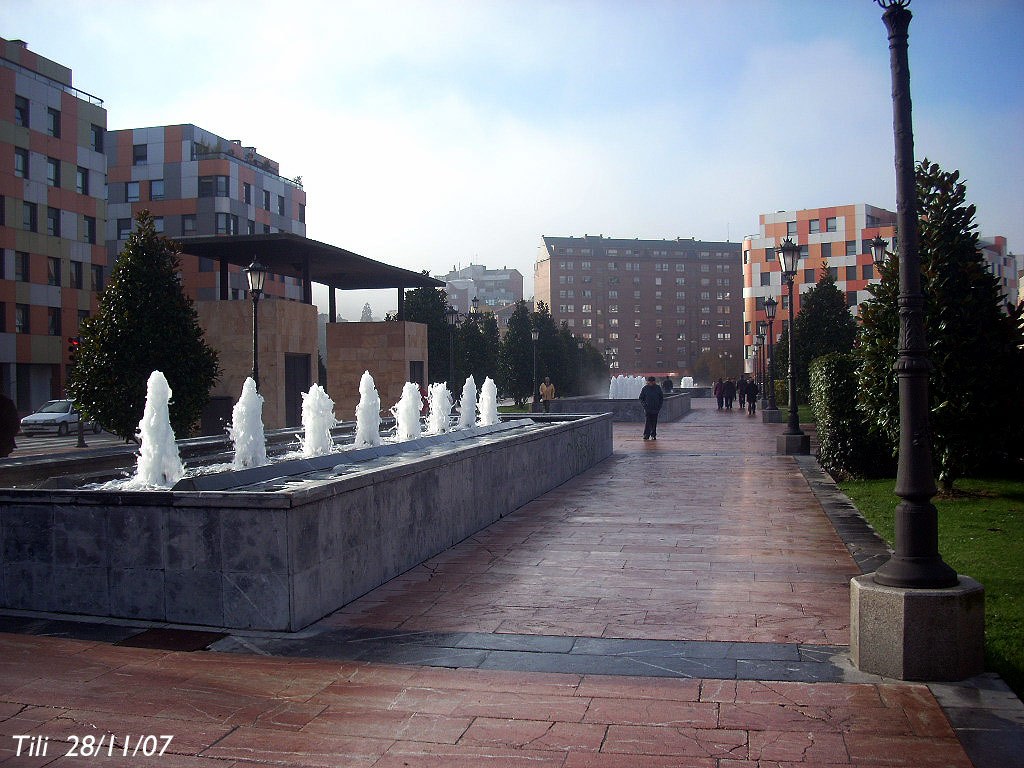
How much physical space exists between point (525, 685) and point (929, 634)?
225 centimetres

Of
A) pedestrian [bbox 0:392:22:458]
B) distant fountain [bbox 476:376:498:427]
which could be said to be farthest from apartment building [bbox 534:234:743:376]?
pedestrian [bbox 0:392:22:458]

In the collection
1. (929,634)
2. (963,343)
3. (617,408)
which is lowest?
(929,634)

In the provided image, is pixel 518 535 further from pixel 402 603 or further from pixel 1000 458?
pixel 1000 458

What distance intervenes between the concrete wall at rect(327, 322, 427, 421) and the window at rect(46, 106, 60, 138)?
2545 centimetres

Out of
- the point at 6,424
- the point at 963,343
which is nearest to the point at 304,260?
the point at 6,424

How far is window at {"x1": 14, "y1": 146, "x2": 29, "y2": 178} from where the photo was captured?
4425 cm

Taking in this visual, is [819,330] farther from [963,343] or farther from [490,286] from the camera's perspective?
[490,286]

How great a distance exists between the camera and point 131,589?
246 inches

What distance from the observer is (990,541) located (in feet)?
30.5

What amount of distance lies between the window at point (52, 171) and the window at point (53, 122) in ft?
4.51

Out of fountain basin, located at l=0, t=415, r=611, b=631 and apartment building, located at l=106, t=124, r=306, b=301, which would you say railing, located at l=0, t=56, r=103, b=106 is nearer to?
apartment building, located at l=106, t=124, r=306, b=301

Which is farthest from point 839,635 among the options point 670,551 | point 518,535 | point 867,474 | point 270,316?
point 270,316

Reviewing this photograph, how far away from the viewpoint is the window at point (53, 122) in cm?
4625

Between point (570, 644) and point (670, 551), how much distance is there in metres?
3.33
